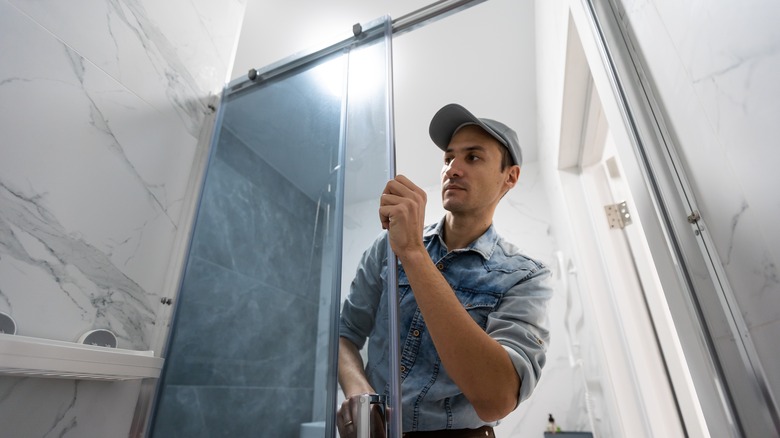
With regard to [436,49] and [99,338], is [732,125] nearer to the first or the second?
[99,338]

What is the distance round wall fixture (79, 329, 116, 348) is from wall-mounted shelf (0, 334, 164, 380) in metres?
0.03

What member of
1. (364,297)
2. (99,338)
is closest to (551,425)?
(364,297)

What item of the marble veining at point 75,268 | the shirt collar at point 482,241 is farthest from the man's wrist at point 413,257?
the marble veining at point 75,268

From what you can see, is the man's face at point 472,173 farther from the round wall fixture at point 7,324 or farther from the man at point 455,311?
the round wall fixture at point 7,324

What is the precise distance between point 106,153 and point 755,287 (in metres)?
1.08

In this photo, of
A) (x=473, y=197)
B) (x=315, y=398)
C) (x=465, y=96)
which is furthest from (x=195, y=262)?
(x=465, y=96)

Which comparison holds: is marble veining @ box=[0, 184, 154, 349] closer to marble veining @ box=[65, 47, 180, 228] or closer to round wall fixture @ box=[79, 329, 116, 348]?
round wall fixture @ box=[79, 329, 116, 348]

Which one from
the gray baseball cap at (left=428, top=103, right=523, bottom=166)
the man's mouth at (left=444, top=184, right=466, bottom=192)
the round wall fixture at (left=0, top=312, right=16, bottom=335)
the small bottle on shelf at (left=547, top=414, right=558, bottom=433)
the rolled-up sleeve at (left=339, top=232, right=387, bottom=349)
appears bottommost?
the small bottle on shelf at (left=547, top=414, right=558, bottom=433)

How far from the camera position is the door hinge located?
4.66 ft

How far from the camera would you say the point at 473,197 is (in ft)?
3.05

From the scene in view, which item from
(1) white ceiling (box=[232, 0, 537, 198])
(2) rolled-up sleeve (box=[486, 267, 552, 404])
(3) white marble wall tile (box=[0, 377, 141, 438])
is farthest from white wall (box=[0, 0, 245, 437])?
(2) rolled-up sleeve (box=[486, 267, 552, 404])

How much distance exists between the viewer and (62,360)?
1.96 feet

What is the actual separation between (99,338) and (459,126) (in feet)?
2.97

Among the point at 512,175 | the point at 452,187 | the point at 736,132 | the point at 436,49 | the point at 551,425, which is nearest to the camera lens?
the point at 736,132
